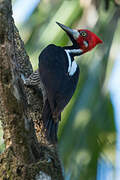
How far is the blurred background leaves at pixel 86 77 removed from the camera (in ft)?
14.6

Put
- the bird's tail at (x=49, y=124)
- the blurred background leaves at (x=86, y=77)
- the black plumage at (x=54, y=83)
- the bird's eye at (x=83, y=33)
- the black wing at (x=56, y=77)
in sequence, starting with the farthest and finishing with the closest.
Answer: the bird's eye at (x=83, y=33)
the blurred background leaves at (x=86, y=77)
the black wing at (x=56, y=77)
the black plumage at (x=54, y=83)
the bird's tail at (x=49, y=124)

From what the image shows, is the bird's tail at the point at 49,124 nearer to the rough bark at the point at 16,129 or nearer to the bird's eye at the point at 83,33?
the rough bark at the point at 16,129

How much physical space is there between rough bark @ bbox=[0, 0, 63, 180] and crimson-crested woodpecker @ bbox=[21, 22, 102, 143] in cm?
30

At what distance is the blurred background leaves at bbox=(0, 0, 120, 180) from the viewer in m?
4.45

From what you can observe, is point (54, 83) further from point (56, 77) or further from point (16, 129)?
point (16, 129)

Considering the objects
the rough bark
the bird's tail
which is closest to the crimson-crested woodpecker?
the bird's tail

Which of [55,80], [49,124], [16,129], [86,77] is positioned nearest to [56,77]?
[55,80]

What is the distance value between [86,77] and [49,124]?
1.43 m

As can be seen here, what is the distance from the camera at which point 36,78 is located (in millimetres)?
4195

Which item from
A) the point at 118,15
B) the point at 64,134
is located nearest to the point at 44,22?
the point at 118,15

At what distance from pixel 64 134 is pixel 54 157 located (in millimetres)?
1229

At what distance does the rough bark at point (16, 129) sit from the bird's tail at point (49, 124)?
9 cm

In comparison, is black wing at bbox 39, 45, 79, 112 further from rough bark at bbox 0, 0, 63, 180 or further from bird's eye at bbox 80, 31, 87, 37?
bird's eye at bbox 80, 31, 87, 37

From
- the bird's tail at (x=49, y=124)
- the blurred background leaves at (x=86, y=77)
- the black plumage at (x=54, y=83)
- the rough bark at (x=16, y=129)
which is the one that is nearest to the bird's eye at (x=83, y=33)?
the blurred background leaves at (x=86, y=77)
